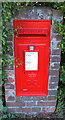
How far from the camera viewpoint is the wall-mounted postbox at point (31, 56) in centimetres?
227

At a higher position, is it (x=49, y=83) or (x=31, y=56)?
(x=31, y=56)

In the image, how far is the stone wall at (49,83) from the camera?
2225mm

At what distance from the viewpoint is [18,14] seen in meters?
2.21

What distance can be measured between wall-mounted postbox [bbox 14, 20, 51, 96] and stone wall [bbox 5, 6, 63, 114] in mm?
64

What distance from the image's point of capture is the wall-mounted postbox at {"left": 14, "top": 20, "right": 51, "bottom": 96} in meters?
2.27

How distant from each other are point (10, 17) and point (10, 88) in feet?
3.67

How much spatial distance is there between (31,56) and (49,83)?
0.56 metres

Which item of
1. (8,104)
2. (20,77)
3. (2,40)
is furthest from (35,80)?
(2,40)

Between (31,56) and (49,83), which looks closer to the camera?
(31,56)

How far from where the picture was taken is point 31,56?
239 cm

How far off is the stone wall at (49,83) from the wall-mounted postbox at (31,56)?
0.21 ft

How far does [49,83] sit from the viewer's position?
2.60 metres

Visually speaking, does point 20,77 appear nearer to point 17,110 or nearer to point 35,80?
point 35,80

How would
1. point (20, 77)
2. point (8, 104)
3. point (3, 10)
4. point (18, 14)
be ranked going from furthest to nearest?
1. point (8, 104)
2. point (20, 77)
3. point (18, 14)
4. point (3, 10)
